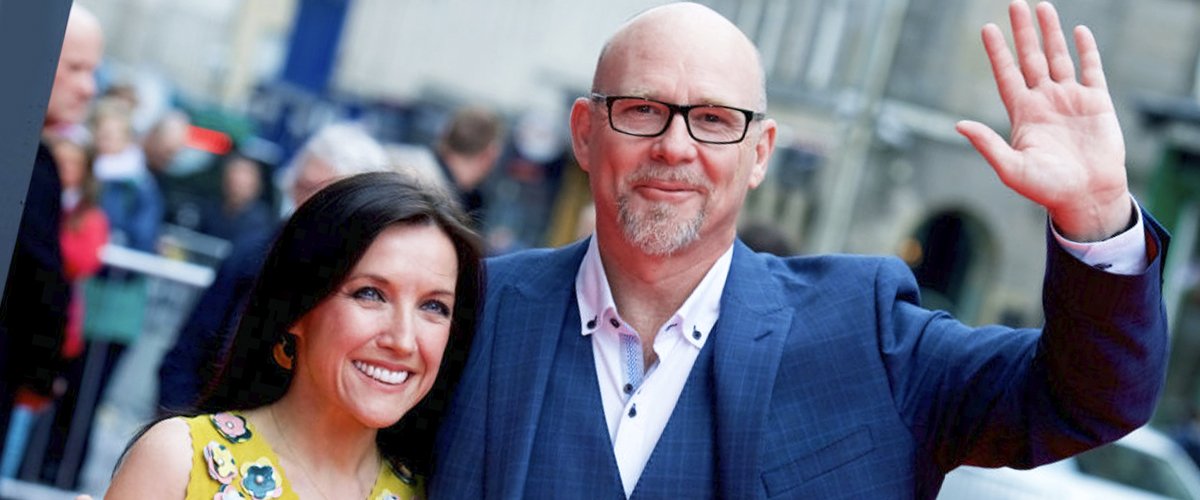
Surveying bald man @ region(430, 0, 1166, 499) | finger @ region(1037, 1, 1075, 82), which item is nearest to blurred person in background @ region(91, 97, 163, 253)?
bald man @ region(430, 0, 1166, 499)

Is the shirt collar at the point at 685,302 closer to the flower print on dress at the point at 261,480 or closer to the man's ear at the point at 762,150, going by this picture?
the man's ear at the point at 762,150

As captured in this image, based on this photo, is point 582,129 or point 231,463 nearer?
point 231,463

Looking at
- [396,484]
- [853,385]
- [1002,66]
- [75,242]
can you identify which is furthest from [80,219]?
[1002,66]

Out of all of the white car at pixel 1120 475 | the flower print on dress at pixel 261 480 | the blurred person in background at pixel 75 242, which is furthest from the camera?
the white car at pixel 1120 475

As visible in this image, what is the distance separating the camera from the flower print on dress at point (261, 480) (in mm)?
2828

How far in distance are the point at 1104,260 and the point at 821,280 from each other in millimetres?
682

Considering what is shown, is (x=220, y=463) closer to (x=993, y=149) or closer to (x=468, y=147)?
(x=993, y=149)

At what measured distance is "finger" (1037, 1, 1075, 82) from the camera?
2.74 metres

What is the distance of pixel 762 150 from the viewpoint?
3.34m

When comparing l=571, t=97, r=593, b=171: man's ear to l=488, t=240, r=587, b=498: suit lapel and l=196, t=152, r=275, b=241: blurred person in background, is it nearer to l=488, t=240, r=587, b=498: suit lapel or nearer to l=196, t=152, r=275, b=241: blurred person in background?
l=488, t=240, r=587, b=498: suit lapel

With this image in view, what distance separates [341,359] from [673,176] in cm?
69

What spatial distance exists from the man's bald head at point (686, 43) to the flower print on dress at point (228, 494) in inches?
40.7

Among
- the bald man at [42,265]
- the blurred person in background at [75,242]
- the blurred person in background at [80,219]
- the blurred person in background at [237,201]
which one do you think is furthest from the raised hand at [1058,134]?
the blurred person in background at [237,201]

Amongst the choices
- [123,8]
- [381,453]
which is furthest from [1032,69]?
[123,8]
